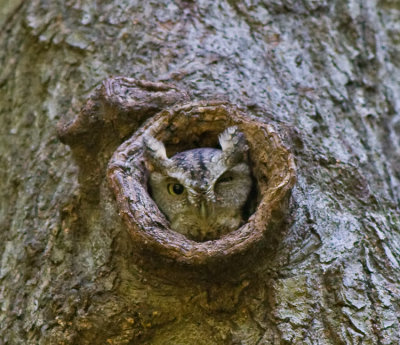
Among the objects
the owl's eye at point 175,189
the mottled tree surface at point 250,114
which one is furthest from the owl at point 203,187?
the mottled tree surface at point 250,114

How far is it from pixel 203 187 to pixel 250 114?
338 mm

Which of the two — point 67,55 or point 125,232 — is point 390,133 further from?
point 67,55

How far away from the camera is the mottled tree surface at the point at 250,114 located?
1.88 meters

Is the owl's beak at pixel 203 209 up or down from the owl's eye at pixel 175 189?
down

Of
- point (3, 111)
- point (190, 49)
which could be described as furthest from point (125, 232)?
point (3, 111)

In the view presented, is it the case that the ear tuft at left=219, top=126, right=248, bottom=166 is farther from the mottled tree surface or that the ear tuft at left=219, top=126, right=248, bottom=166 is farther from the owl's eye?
the owl's eye

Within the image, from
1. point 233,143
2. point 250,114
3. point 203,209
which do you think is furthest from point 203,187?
point 250,114

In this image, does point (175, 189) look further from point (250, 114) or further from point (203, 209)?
point (250, 114)

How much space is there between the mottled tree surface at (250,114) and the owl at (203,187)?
197 millimetres

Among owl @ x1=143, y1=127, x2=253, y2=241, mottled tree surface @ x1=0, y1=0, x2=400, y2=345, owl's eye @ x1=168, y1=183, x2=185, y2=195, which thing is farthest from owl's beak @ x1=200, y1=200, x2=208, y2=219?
mottled tree surface @ x1=0, y1=0, x2=400, y2=345

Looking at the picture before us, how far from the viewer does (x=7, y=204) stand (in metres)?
2.54

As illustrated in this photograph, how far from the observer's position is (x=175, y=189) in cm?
237

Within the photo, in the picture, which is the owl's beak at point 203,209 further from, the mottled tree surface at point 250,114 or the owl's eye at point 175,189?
the mottled tree surface at point 250,114

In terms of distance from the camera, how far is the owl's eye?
2357 mm
